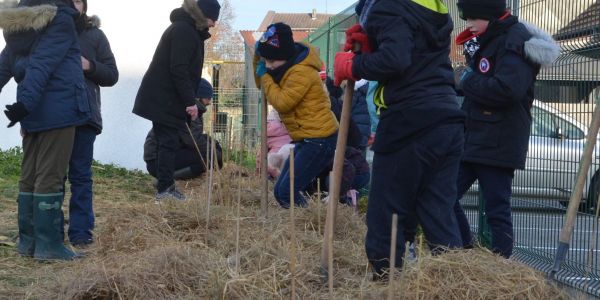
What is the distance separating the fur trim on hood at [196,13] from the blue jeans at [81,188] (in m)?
1.97

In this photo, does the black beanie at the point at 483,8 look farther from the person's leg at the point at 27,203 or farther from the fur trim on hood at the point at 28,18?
the person's leg at the point at 27,203

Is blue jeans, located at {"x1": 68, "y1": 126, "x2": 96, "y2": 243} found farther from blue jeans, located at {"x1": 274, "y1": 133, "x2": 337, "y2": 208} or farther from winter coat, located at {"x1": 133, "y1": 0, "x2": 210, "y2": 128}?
winter coat, located at {"x1": 133, "y1": 0, "x2": 210, "y2": 128}

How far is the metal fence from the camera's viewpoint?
484 cm

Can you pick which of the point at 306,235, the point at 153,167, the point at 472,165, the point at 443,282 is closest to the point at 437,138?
the point at 443,282

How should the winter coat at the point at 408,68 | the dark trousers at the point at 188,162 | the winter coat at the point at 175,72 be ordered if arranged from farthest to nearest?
the dark trousers at the point at 188,162, the winter coat at the point at 175,72, the winter coat at the point at 408,68

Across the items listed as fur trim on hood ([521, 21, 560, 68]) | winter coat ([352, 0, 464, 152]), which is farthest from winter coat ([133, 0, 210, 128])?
winter coat ([352, 0, 464, 152])

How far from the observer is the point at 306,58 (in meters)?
6.28

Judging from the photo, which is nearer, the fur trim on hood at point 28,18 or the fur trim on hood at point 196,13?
the fur trim on hood at point 28,18

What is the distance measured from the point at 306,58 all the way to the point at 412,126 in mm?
2418

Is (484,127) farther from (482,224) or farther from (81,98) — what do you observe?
(81,98)

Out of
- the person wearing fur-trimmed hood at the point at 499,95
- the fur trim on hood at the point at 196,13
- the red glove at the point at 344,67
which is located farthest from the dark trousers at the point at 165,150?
the red glove at the point at 344,67

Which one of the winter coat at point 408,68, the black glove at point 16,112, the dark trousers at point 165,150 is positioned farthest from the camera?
the dark trousers at point 165,150

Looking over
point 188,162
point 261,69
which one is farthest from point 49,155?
point 188,162

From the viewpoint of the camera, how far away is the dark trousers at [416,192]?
4.00m
